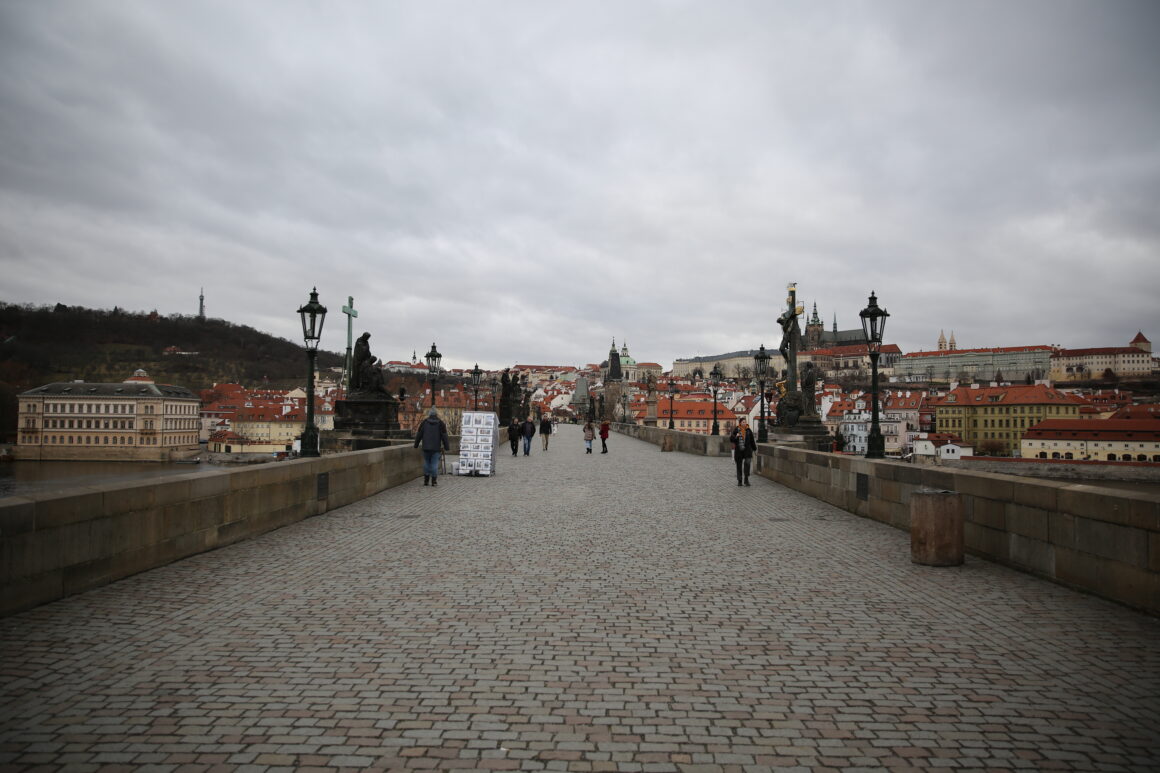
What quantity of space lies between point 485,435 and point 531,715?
1449 cm

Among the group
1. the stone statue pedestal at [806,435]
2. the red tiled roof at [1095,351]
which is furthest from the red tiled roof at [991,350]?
the stone statue pedestal at [806,435]

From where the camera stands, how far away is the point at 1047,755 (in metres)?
2.99

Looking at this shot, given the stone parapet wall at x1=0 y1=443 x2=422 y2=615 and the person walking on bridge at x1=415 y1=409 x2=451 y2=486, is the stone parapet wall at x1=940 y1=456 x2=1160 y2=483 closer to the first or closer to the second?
the person walking on bridge at x1=415 y1=409 x2=451 y2=486

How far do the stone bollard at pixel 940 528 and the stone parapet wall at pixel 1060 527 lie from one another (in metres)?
0.49

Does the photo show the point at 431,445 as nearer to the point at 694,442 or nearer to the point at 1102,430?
the point at 694,442

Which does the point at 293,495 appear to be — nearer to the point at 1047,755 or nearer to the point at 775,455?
the point at 1047,755

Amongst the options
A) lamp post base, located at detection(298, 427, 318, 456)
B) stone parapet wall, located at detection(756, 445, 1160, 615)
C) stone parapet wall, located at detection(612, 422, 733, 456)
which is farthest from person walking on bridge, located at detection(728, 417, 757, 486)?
stone parapet wall, located at detection(612, 422, 733, 456)

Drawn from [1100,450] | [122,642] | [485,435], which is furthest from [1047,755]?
[1100,450]

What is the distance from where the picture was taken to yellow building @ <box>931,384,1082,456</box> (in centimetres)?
4166

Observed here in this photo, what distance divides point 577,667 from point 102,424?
58036 millimetres

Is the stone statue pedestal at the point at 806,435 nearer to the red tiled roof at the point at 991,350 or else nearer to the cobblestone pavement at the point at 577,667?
the cobblestone pavement at the point at 577,667

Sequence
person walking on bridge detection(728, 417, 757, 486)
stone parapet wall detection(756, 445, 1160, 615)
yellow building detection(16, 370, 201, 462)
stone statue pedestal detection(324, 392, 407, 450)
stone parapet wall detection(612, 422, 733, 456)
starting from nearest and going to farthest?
1. stone parapet wall detection(756, 445, 1160, 615)
2. person walking on bridge detection(728, 417, 757, 486)
3. stone statue pedestal detection(324, 392, 407, 450)
4. stone parapet wall detection(612, 422, 733, 456)
5. yellow building detection(16, 370, 201, 462)

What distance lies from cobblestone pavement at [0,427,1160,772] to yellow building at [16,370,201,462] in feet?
159

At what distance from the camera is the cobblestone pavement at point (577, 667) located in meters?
3.02
